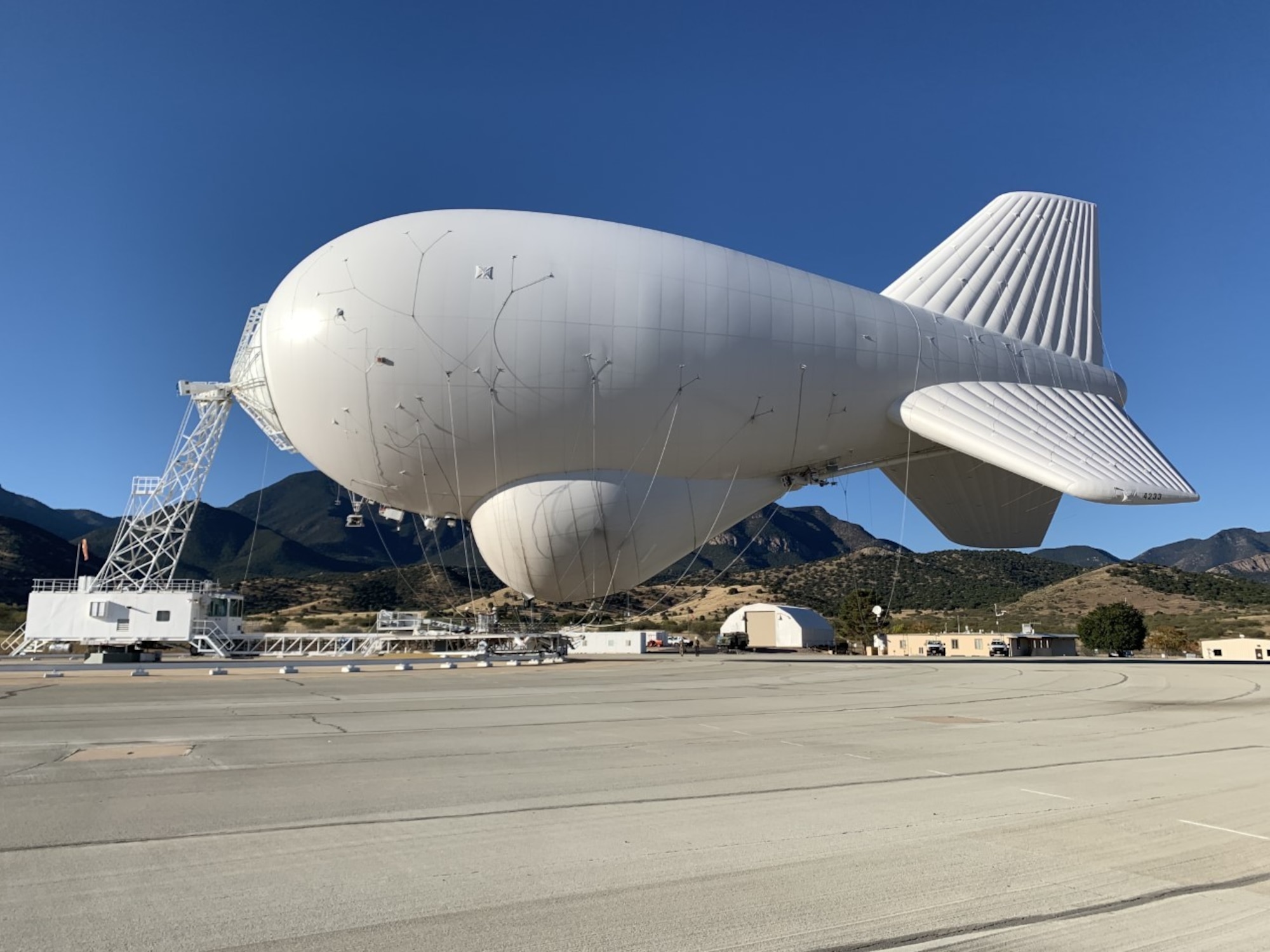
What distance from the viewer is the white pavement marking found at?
638 cm

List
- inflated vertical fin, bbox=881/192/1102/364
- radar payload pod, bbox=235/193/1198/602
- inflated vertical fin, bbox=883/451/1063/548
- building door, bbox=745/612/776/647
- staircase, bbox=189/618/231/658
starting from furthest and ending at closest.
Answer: building door, bbox=745/612/776/647 → staircase, bbox=189/618/231/658 → inflated vertical fin, bbox=883/451/1063/548 → inflated vertical fin, bbox=881/192/1102/364 → radar payload pod, bbox=235/193/1198/602

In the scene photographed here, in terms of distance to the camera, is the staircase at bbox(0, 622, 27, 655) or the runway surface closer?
the runway surface

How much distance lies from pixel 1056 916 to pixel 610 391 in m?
19.3

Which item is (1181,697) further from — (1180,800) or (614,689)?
(1180,800)

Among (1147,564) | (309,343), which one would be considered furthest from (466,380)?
(1147,564)

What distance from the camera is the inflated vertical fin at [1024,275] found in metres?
30.2

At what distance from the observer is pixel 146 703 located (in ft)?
54.4

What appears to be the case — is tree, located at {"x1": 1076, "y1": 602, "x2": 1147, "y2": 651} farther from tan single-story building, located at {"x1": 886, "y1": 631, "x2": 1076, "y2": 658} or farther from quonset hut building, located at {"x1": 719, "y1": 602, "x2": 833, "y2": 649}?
quonset hut building, located at {"x1": 719, "y1": 602, "x2": 833, "y2": 649}

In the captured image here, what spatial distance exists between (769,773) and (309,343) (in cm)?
1872

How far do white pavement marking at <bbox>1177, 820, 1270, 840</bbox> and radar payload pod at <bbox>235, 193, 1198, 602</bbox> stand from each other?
1779cm

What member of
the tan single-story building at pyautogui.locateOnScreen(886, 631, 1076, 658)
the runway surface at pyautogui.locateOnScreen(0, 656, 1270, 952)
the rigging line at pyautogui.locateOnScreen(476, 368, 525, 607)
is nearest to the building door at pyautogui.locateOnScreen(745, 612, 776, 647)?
the tan single-story building at pyautogui.locateOnScreen(886, 631, 1076, 658)

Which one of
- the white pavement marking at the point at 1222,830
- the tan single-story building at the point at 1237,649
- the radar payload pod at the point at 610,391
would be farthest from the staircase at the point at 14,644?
the tan single-story building at the point at 1237,649

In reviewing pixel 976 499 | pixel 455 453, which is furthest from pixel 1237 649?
pixel 455 453

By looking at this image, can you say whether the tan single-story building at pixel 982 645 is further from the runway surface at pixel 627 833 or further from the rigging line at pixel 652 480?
the runway surface at pixel 627 833
